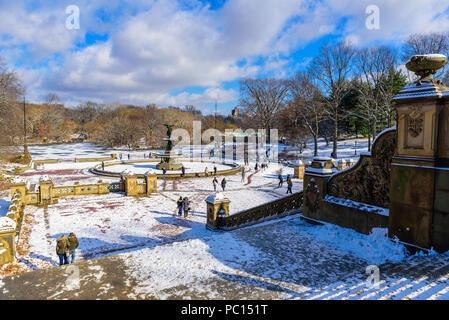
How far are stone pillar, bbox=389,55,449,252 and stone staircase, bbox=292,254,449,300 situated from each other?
0.68 meters

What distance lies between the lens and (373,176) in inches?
286

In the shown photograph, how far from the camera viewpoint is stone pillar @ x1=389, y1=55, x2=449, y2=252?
17.7 feet

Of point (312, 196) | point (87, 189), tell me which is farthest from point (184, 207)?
point (87, 189)

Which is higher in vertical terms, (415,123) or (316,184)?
(415,123)

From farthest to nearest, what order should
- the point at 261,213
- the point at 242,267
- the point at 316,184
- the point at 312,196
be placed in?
the point at 261,213 < the point at 312,196 < the point at 316,184 < the point at 242,267

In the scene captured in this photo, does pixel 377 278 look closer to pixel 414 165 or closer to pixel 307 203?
pixel 414 165

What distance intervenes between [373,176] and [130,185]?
1467 centimetres

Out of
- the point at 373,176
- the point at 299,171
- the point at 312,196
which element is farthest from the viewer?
the point at 299,171

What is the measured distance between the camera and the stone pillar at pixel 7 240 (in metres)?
8.00

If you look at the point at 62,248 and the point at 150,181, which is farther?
the point at 150,181

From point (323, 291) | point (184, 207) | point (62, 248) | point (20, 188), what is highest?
point (323, 291)

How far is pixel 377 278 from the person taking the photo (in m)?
4.78

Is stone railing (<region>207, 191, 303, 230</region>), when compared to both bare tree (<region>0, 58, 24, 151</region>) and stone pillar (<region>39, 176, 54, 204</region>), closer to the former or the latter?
stone pillar (<region>39, 176, 54, 204</region>)

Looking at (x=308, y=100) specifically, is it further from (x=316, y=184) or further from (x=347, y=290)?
(x=347, y=290)
